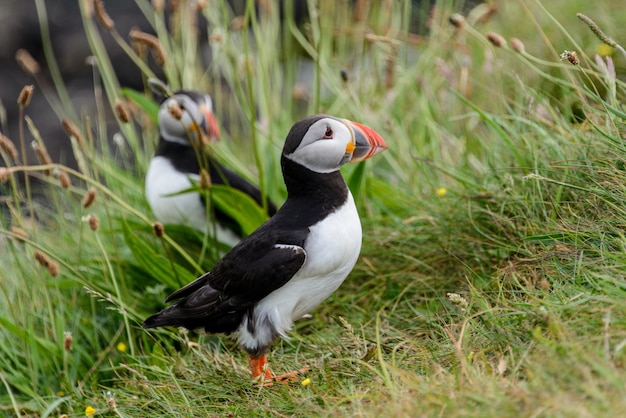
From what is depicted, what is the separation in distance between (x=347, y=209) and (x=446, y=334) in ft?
1.99

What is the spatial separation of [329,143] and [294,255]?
44cm

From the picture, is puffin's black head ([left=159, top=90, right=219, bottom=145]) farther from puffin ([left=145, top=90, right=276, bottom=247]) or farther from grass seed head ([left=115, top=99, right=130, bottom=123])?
grass seed head ([left=115, top=99, right=130, bottom=123])

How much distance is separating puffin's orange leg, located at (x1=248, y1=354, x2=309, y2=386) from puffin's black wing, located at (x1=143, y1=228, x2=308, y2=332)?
0.17 meters

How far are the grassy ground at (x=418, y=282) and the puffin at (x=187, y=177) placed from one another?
0.13m

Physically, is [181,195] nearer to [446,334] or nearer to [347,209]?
[347,209]

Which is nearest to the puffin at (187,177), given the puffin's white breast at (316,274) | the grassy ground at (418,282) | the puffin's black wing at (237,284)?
the grassy ground at (418,282)

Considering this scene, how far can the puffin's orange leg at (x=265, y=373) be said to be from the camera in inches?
124

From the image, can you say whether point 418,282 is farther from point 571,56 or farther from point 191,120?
point 191,120

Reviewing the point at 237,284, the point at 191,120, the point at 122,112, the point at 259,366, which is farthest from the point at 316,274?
the point at 191,120

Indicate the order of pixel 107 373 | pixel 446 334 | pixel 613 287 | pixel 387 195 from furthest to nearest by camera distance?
Answer: pixel 387 195, pixel 107 373, pixel 446 334, pixel 613 287

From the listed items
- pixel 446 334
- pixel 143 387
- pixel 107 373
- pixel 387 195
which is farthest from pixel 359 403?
pixel 387 195

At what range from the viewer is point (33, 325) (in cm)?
414

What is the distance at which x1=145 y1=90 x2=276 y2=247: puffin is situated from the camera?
434 cm

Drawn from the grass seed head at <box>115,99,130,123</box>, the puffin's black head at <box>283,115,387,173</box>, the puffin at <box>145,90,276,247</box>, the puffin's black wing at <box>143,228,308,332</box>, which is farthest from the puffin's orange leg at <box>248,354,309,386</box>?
the grass seed head at <box>115,99,130,123</box>
